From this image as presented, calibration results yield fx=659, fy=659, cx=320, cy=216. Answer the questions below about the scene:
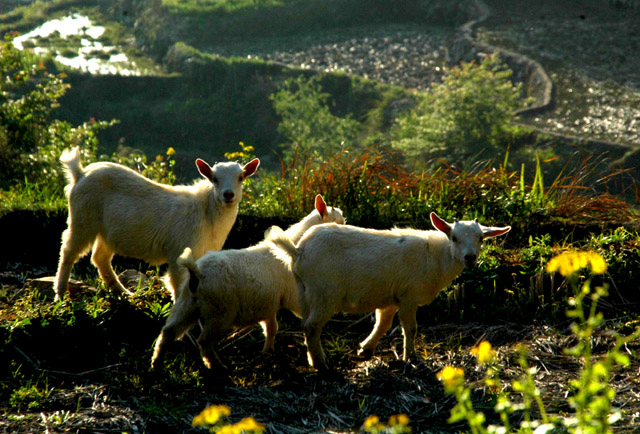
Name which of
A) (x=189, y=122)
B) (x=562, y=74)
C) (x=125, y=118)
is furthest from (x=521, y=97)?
(x=125, y=118)

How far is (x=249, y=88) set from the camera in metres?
31.0

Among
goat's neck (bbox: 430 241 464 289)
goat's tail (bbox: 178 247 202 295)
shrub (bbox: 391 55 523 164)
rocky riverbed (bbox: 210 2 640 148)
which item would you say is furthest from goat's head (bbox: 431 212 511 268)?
shrub (bbox: 391 55 523 164)

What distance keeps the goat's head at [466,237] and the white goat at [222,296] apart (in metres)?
1.31

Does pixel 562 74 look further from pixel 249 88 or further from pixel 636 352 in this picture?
pixel 636 352

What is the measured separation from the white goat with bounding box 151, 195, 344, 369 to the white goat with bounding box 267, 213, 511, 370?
0.88 ft

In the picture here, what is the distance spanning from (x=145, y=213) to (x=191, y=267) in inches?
65.0

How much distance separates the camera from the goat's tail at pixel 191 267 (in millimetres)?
4816

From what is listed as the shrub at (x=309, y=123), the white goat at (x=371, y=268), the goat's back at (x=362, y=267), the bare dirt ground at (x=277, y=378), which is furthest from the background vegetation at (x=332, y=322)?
the shrub at (x=309, y=123)

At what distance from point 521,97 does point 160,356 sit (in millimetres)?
25147

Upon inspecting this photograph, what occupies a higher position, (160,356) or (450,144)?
(160,356)

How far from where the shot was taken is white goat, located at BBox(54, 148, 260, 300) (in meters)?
6.26

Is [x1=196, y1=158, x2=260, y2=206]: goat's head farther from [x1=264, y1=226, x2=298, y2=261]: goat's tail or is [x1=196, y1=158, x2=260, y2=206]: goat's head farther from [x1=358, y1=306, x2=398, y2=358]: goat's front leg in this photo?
[x1=358, y1=306, x2=398, y2=358]: goat's front leg

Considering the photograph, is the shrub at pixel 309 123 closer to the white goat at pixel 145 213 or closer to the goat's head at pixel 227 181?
the white goat at pixel 145 213

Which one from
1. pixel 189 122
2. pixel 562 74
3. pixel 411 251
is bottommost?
pixel 189 122
